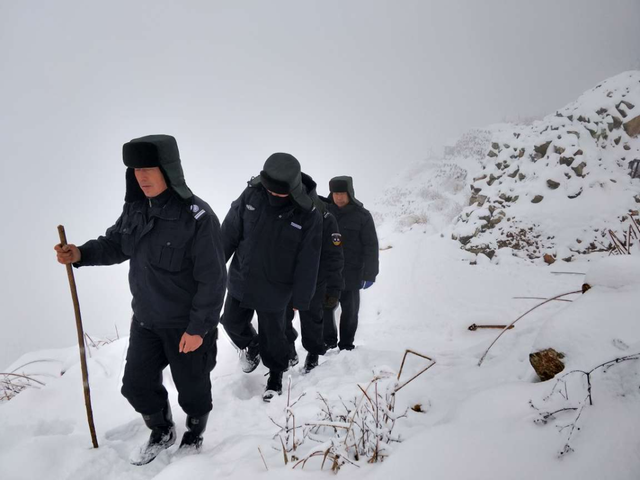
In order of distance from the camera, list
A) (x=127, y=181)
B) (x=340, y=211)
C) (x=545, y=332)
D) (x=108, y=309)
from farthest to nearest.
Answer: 1. (x=108, y=309)
2. (x=340, y=211)
3. (x=127, y=181)
4. (x=545, y=332)

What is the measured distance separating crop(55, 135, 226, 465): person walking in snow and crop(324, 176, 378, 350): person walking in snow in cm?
245

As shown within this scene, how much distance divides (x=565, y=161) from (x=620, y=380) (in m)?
Result: 9.46

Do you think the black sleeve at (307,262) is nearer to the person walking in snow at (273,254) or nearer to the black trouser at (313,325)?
the person walking in snow at (273,254)

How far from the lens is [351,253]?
4629 millimetres

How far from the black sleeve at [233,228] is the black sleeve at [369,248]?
198 centimetres

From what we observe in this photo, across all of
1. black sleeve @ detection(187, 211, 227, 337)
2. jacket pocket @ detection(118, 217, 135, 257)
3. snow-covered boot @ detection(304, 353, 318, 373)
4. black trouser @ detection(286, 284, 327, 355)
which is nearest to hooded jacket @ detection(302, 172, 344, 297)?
black trouser @ detection(286, 284, 327, 355)

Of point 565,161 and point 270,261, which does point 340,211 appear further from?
point 565,161

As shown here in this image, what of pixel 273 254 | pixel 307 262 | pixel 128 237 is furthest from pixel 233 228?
pixel 128 237

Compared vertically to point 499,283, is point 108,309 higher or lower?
lower

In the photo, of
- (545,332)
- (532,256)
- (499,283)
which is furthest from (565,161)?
(545,332)

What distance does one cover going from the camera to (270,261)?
3105 mm

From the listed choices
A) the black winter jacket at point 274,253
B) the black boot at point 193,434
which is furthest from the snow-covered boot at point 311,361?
the black boot at point 193,434

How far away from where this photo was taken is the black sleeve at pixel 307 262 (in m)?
3.12

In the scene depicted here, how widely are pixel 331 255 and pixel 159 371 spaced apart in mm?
2171
